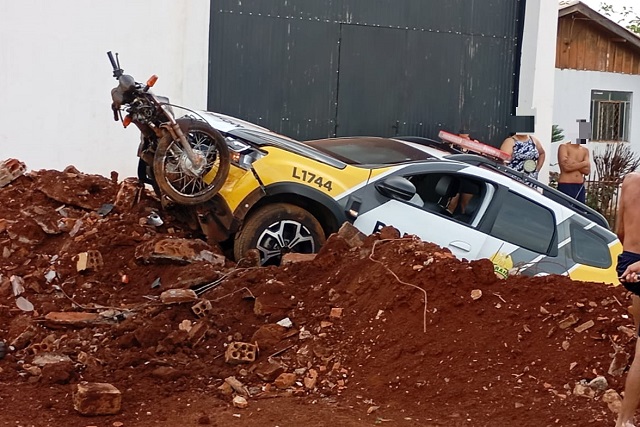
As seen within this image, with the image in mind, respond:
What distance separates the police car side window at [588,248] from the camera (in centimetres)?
927

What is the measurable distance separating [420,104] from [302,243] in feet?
27.9

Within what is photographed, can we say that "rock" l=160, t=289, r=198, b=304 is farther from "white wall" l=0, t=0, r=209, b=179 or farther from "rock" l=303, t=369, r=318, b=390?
"white wall" l=0, t=0, r=209, b=179

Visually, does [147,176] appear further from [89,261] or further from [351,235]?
[351,235]

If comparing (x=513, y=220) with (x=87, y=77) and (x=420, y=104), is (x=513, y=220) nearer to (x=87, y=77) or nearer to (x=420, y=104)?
(x=87, y=77)

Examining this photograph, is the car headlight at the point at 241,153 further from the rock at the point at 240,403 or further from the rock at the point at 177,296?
the rock at the point at 240,403

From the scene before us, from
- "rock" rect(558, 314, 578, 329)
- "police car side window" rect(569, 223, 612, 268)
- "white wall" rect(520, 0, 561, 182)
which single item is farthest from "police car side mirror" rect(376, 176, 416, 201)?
"white wall" rect(520, 0, 561, 182)

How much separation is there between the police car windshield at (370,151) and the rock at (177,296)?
2.64 meters

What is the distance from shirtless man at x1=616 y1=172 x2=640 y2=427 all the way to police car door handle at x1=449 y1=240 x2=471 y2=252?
112 inches

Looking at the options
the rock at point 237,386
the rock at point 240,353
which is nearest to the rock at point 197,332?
the rock at point 240,353

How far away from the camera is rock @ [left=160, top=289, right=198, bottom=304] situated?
6.93m

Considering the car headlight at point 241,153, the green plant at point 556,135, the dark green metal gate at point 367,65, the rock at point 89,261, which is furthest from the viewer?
the green plant at point 556,135

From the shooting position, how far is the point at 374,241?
7543 mm

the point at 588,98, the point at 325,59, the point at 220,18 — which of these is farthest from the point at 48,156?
the point at 588,98

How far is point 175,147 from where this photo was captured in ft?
26.4
